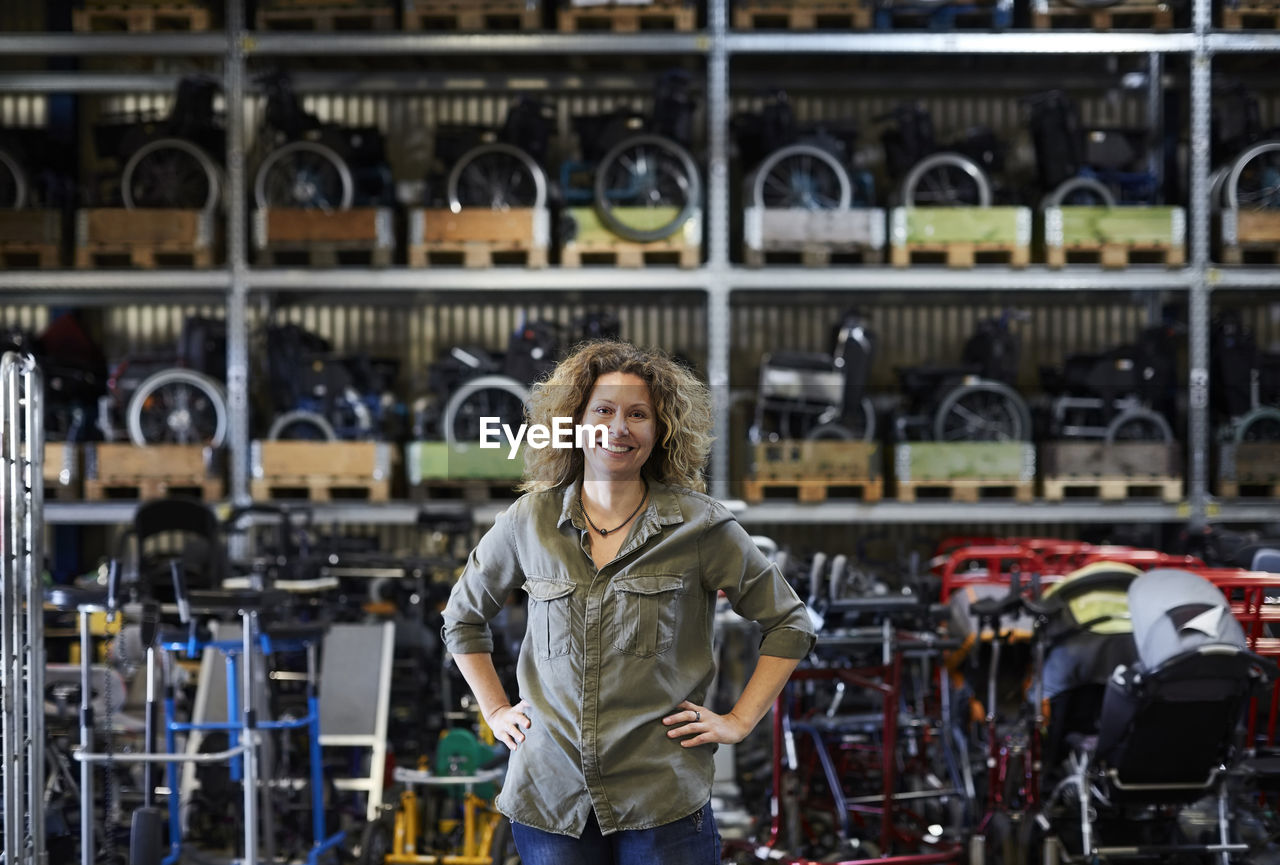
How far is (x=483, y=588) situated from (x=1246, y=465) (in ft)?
21.3

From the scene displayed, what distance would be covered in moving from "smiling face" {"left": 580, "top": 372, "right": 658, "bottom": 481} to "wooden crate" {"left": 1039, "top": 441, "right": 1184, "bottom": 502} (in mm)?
5747

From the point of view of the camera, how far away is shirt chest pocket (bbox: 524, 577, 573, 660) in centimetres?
198

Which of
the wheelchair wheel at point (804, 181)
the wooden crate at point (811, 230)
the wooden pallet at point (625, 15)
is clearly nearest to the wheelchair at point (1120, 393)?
the wooden crate at point (811, 230)

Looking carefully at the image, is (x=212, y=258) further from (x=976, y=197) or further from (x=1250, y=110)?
(x=1250, y=110)

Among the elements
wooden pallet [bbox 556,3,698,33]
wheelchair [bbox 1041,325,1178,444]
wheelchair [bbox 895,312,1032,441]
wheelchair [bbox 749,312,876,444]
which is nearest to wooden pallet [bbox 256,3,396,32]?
wooden pallet [bbox 556,3,698,33]

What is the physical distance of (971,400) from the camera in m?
7.39

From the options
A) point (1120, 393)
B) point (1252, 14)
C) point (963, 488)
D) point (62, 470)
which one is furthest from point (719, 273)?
point (62, 470)

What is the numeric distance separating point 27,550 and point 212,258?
4.57 meters

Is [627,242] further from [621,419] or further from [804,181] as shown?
[621,419]

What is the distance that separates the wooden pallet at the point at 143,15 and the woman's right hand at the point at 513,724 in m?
6.70

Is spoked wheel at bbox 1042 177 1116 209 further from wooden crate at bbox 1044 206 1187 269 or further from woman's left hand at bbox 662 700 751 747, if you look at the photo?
woman's left hand at bbox 662 700 751 747

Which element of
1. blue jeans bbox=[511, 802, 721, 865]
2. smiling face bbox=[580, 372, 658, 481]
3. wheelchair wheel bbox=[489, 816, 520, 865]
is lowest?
wheelchair wheel bbox=[489, 816, 520, 865]

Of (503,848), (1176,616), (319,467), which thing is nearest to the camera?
(1176,616)

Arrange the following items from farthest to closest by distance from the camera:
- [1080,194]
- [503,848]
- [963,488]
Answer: [1080,194] → [963,488] → [503,848]
